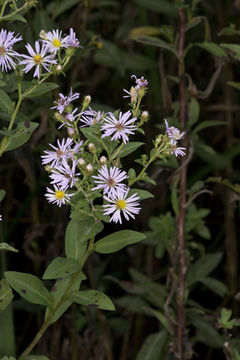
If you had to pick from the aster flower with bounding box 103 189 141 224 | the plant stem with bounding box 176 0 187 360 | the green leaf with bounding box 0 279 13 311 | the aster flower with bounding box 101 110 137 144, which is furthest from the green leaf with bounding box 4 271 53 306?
the plant stem with bounding box 176 0 187 360

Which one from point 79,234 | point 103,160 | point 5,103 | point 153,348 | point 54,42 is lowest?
point 153,348

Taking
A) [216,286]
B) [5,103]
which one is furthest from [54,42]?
[216,286]

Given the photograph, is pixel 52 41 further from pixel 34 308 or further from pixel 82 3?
pixel 34 308

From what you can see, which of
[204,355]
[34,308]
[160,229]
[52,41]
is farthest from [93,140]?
[204,355]

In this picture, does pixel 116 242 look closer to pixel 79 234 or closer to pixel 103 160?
pixel 79 234

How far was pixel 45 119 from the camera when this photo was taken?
1.86 meters

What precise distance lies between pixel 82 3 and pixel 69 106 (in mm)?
865

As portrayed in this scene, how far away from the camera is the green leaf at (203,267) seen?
2004 millimetres

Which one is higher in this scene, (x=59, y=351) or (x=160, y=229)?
(x=160, y=229)

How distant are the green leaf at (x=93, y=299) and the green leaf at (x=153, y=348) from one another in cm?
71

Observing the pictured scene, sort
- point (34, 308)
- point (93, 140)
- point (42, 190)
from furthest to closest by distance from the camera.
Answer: point (42, 190)
point (34, 308)
point (93, 140)

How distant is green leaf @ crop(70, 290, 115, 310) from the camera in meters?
1.24

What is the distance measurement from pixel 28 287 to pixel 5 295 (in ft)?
0.20

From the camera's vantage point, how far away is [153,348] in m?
1.88
